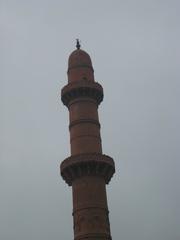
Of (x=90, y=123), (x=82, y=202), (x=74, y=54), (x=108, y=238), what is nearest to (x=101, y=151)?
(x=90, y=123)

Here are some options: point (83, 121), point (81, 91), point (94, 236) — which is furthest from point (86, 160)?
point (81, 91)

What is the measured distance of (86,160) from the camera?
30125mm

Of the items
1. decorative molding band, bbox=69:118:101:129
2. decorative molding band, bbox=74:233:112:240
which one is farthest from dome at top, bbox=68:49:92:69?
decorative molding band, bbox=74:233:112:240

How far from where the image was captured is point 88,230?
2845cm

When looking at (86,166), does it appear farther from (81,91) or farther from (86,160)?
(81,91)

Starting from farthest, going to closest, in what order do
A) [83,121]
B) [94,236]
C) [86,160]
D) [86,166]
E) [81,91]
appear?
1. [81,91]
2. [83,121]
3. [86,166]
4. [86,160]
5. [94,236]

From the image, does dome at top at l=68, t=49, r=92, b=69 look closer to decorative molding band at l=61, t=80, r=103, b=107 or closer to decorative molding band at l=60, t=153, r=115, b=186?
decorative molding band at l=61, t=80, r=103, b=107

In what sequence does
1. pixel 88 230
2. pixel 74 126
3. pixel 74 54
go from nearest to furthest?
pixel 88 230, pixel 74 126, pixel 74 54

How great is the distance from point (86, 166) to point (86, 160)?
0.42 metres

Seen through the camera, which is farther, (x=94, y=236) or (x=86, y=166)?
(x=86, y=166)

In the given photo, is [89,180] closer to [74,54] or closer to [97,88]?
[97,88]

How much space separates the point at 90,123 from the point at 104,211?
20.6ft

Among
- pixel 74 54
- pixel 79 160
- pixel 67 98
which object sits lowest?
pixel 79 160

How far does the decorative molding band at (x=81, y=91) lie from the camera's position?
109 feet
